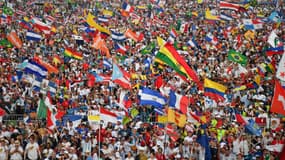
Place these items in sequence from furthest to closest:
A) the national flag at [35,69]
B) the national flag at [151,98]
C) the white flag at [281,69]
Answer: the national flag at [35,69] → the national flag at [151,98] → the white flag at [281,69]

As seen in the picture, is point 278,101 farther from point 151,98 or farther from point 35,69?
point 35,69

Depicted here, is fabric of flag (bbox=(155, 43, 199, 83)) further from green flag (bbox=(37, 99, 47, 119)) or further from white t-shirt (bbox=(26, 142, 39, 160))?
white t-shirt (bbox=(26, 142, 39, 160))

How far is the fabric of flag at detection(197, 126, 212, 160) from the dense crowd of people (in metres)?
0.03

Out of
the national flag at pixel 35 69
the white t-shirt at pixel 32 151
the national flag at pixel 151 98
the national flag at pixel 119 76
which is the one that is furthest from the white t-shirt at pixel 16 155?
the national flag at pixel 35 69

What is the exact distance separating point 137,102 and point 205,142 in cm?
559

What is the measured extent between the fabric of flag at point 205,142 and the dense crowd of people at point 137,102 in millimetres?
30

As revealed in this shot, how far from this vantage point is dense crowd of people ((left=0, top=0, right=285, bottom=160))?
16062 millimetres

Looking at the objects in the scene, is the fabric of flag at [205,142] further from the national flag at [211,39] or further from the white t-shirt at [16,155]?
the national flag at [211,39]

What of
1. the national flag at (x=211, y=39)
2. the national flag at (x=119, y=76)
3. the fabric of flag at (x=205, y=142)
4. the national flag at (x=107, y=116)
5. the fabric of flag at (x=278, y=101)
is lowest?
the fabric of flag at (x=205, y=142)

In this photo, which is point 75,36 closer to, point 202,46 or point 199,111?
point 202,46

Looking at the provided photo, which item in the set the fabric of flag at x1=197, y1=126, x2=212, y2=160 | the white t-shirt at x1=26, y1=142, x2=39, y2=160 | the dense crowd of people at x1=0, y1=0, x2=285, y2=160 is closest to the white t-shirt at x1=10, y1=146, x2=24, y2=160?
the dense crowd of people at x1=0, y1=0, x2=285, y2=160

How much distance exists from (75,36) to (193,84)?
13.3 metres

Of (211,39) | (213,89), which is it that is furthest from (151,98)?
(211,39)

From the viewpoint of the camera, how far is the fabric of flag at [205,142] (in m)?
15.8
